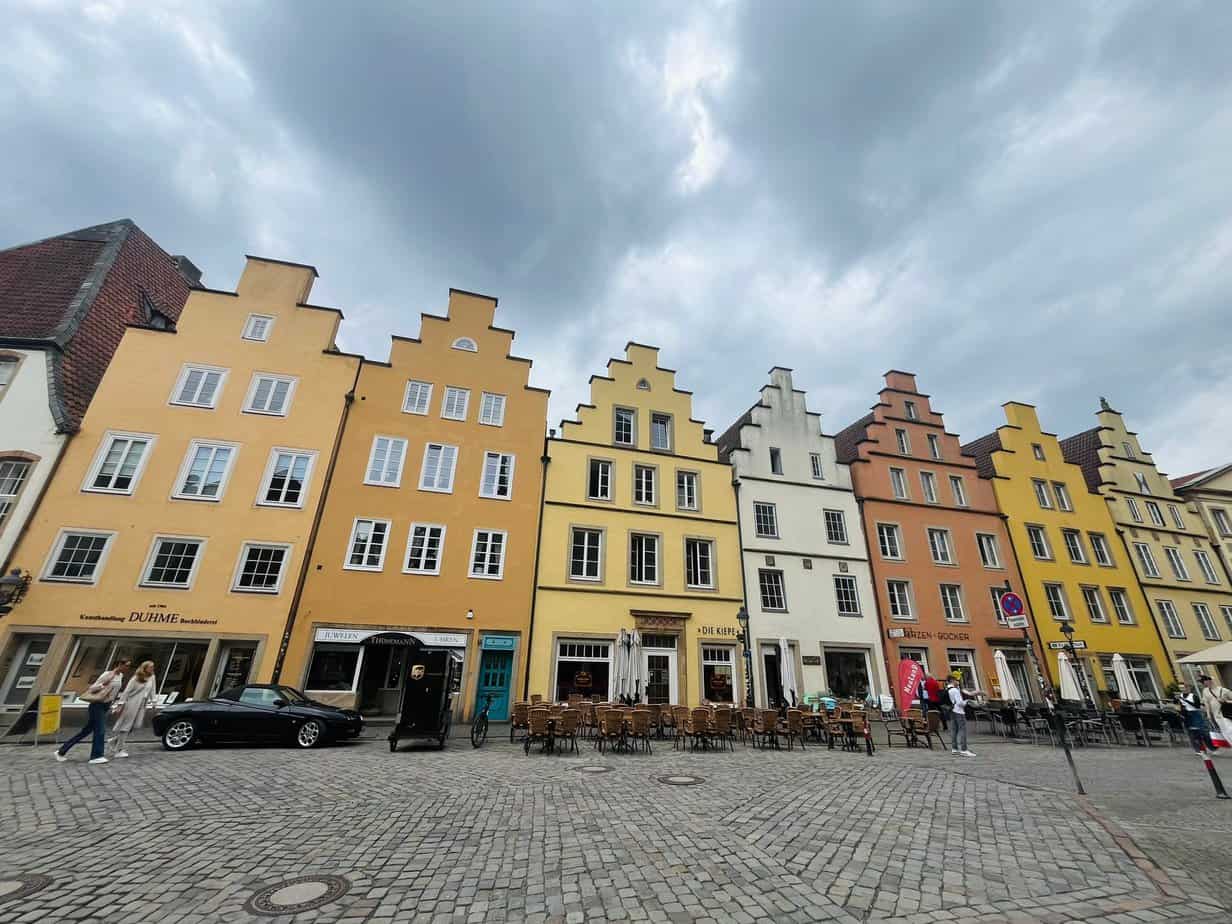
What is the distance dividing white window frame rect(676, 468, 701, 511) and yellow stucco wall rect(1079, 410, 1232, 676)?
2697cm

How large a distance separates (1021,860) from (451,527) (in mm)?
18096

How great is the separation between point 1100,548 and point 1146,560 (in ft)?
11.4

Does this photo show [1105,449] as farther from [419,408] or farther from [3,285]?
[3,285]

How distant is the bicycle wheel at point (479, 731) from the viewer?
1354 centimetres

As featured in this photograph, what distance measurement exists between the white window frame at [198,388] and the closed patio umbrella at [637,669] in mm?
18636

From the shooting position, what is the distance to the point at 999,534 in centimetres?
2728

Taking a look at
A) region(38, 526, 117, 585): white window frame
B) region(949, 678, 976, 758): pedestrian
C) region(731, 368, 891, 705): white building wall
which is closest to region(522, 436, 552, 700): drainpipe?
region(731, 368, 891, 705): white building wall

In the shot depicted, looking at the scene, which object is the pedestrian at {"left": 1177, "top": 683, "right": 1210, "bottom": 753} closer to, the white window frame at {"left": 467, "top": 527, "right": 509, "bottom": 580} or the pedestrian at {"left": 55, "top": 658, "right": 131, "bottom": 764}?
the white window frame at {"left": 467, "top": 527, "right": 509, "bottom": 580}

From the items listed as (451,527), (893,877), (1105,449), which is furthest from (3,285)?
(1105,449)

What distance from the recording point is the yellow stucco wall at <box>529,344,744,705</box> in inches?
793

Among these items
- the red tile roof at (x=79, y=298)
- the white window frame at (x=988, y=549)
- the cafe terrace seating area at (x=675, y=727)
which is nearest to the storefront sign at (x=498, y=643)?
the cafe terrace seating area at (x=675, y=727)

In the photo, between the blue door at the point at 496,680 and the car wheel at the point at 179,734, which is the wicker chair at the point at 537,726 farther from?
the car wheel at the point at 179,734

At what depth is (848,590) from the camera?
2364 cm

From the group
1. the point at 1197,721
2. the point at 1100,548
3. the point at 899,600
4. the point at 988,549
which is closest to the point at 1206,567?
the point at 1100,548
